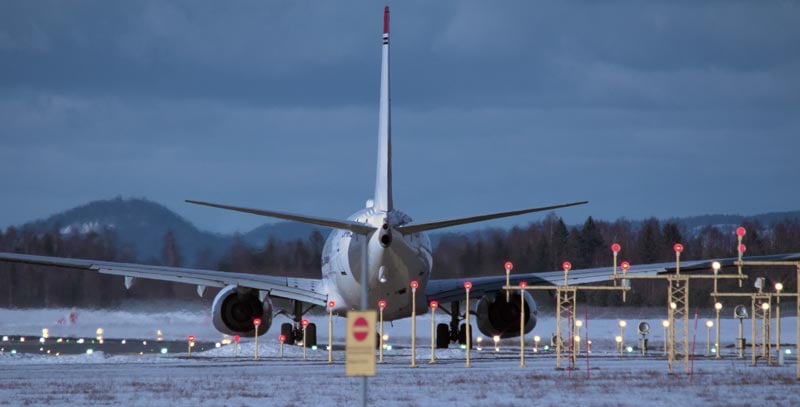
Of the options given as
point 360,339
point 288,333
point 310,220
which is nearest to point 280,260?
point 288,333

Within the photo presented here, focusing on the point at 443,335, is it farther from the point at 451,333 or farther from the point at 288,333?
the point at 288,333

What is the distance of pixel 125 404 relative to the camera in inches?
940

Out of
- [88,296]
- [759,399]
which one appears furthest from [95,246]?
[759,399]

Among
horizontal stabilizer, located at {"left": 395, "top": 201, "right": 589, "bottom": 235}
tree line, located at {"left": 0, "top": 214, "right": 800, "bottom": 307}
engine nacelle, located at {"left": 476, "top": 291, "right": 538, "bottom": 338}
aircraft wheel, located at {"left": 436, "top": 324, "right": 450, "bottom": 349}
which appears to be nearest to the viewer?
horizontal stabilizer, located at {"left": 395, "top": 201, "right": 589, "bottom": 235}

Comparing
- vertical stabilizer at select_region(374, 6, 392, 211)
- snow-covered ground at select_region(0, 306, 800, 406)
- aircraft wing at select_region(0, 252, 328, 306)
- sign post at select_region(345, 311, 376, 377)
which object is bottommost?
snow-covered ground at select_region(0, 306, 800, 406)

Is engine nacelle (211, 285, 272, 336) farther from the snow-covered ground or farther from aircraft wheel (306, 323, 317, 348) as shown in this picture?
the snow-covered ground

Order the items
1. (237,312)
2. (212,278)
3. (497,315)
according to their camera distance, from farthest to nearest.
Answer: (497,315)
(237,312)
(212,278)

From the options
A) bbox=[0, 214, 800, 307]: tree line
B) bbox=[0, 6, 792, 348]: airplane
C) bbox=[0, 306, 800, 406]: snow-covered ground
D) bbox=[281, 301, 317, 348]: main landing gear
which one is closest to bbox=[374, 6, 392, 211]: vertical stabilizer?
bbox=[0, 6, 792, 348]: airplane

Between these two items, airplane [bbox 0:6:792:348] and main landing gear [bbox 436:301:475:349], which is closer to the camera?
airplane [bbox 0:6:792:348]

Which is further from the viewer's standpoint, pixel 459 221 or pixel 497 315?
pixel 497 315

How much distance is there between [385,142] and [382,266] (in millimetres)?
4713

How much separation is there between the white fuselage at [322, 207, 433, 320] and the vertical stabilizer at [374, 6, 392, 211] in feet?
1.71

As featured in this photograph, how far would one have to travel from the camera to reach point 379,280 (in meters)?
44.3

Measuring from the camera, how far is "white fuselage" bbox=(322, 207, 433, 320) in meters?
43.5
